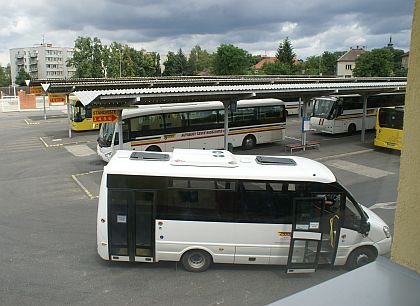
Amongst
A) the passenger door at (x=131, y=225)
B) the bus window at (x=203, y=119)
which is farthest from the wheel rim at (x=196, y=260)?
the bus window at (x=203, y=119)

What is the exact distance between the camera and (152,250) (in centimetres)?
577

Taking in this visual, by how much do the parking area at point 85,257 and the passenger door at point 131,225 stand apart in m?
0.29

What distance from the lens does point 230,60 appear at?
59.7 metres

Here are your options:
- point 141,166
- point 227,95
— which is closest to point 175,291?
point 141,166

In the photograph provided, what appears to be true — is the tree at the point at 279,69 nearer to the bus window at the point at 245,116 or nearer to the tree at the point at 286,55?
the tree at the point at 286,55

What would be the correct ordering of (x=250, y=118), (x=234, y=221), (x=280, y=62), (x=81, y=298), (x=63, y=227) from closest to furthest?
1. (x=81, y=298)
2. (x=234, y=221)
3. (x=63, y=227)
4. (x=250, y=118)
5. (x=280, y=62)

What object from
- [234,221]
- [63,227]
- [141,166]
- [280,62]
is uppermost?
[280,62]

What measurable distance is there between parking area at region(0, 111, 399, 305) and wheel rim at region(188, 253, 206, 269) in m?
0.14

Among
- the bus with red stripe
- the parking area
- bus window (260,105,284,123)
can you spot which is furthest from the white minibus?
bus window (260,105,284,123)

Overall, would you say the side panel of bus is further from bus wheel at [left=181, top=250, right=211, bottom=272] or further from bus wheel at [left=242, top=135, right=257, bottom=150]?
bus wheel at [left=242, top=135, right=257, bottom=150]

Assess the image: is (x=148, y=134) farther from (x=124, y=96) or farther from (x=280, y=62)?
(x=280, y=62)

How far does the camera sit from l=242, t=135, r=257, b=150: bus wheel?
1619 cm

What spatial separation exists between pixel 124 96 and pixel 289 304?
9664mm

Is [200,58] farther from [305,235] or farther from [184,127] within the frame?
[305,235]
